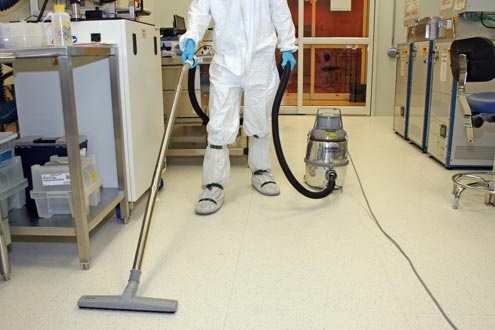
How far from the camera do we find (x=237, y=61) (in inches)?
87.3

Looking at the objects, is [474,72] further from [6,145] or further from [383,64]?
[383,64]

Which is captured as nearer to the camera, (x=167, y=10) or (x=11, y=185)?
(x=11, y=185)

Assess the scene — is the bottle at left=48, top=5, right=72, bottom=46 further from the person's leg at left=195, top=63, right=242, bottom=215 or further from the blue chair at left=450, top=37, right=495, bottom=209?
the blue chair at left=450, top=37, right=495, bottom=209

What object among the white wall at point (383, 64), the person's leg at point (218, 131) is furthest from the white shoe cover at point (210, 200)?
the white wall at point (383, 64)

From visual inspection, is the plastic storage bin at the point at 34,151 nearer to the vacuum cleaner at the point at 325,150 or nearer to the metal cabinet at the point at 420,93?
the vacuum cleaner at the point at 325,150

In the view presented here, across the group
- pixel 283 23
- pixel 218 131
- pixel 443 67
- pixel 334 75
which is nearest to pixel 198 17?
pixel 283 23

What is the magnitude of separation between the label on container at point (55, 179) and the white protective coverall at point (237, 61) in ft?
2.53

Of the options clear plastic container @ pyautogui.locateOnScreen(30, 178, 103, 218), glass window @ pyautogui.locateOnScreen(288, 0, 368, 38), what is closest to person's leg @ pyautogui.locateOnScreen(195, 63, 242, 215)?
clear plastic container @ pyautogui.locateOnScreen(30, 178, 103, 218)

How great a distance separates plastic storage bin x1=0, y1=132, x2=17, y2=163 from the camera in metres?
1.70

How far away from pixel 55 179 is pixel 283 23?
1.33m

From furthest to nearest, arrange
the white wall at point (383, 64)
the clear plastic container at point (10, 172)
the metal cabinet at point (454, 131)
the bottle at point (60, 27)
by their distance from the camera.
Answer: the white wall at point (383, 64)
the metal cabinet at point (454, 131)
the clear plastic container at point (10, 172)
the bottle at point (60, 27)

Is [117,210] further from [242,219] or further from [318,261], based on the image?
[318,261]

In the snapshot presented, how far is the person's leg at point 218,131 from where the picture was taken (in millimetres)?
2234

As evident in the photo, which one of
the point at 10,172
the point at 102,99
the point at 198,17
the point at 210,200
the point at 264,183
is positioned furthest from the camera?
the point at 264,183
